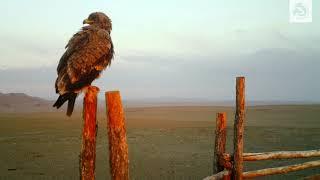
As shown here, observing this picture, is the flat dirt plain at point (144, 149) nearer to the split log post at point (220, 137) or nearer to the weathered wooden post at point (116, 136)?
the split log post at point (220, 137)

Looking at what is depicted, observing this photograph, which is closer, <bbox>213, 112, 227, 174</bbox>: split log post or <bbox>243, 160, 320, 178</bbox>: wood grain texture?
<bbox>213, 112, 227, 174</bbox>: split log post

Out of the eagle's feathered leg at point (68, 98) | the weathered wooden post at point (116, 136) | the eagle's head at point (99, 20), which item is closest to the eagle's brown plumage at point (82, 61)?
the eagle's feathered leg at point (68, 98)

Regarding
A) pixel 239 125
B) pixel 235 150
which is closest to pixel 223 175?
pixel 235 150

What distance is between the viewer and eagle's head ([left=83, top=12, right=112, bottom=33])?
7.54 meters

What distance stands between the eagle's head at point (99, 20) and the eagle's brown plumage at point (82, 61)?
7.0 inches

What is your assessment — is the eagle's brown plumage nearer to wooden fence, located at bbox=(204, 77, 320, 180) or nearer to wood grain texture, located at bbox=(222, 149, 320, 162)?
wooden fence, located at bbox=(204, 77, 320, 180)

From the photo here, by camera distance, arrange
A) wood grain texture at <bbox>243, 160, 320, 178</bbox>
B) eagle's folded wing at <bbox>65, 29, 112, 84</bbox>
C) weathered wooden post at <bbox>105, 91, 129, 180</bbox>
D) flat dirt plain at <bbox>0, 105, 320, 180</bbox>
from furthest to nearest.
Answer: flat dirt plain at <bbox>0, 105, 320, 180</bbox>, wood grain texture at <bbox>243, 160, 320, 178</bbox>, eagle's folded wing at <bbox>65, 29, 112, 84</bbox>, weathered wooden post at <bbox>105, 91, 129, 180</bbox>

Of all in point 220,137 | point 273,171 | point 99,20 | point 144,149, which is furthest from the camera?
point 144,149

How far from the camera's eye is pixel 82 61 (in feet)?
Answer: 20.8

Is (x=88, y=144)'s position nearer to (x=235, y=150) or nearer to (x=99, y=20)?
(x=235, y=150)

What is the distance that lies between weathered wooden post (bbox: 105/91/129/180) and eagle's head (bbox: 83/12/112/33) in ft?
9.52

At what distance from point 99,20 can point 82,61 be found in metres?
1.47

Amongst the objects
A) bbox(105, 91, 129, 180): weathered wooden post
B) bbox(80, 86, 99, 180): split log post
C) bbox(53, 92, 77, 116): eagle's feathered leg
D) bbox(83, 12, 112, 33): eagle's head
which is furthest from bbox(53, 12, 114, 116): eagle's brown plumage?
bbox(105, 91, 129, 180): weathered wooden post

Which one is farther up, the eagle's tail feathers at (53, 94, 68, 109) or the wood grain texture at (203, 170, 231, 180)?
the eagle's tail feathers at (53, 94, 68, 109)
